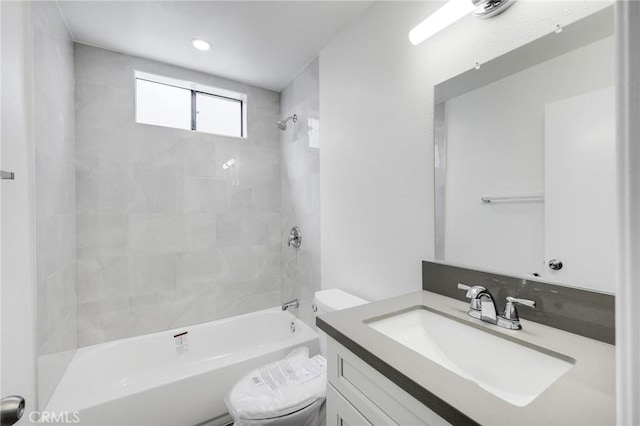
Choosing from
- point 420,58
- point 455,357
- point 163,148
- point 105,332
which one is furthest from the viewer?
point 163,148

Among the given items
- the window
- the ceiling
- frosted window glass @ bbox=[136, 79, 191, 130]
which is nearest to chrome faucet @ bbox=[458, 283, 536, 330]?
the ceiling

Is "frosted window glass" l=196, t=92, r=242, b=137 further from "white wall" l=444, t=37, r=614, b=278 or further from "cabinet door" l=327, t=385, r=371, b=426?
"cabinet door" l=327, t=385, r=371, b=426

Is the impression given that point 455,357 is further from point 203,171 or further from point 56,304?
point 203,171

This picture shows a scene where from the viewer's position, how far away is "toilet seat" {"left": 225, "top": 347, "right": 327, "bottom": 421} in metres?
1.29

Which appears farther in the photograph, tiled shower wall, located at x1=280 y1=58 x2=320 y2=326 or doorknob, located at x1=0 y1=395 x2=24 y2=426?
tiled shower wall, located at x1=280 y1=58 x2=320 y2=326

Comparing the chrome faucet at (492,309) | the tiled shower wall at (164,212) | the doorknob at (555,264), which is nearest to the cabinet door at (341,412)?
the chrome faucet at (492,309)

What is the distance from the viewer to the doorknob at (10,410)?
1.86 feet

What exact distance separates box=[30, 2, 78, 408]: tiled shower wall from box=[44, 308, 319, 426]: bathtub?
18 centimetres

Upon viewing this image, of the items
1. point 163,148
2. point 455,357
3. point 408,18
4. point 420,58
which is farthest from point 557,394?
point 163,148

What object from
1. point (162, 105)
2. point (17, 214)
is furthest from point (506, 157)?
point (162, 105)

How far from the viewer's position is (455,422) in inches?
19.3

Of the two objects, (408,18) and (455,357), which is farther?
(408,18)

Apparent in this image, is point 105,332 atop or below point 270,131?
below

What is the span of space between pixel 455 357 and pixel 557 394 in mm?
365
